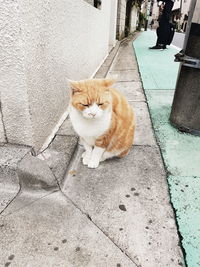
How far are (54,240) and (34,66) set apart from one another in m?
1.31

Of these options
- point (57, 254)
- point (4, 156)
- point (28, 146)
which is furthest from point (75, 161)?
point (57, 254)

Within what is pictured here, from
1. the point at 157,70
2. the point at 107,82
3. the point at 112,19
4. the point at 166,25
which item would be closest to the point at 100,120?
the point at 107,82

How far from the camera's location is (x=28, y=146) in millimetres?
2031

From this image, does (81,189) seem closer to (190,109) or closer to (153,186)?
(153,186)

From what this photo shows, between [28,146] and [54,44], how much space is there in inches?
41.5

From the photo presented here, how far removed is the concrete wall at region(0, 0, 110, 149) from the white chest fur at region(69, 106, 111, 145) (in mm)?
372

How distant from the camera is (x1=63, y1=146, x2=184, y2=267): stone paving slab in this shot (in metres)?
1.44

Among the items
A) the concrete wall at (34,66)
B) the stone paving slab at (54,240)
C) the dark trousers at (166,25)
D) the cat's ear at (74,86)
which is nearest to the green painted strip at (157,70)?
the dark trousers at (166,25)

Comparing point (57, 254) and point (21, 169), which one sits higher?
point (21, 169)

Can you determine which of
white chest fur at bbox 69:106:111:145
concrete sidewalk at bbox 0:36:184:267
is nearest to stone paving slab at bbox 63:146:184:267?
concrete sidewalk at bbox 0:36:184:267

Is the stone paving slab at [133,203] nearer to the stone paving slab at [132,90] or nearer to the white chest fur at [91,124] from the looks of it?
the white chest fur at [91,124]

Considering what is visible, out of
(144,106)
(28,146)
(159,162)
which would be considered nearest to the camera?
(28,146)

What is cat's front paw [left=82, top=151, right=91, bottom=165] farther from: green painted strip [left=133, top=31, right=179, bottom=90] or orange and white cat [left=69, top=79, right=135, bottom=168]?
green painted strip [left=133, top=31, right=179, bottom=90]

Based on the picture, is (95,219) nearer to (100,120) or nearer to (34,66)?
(100,120)
